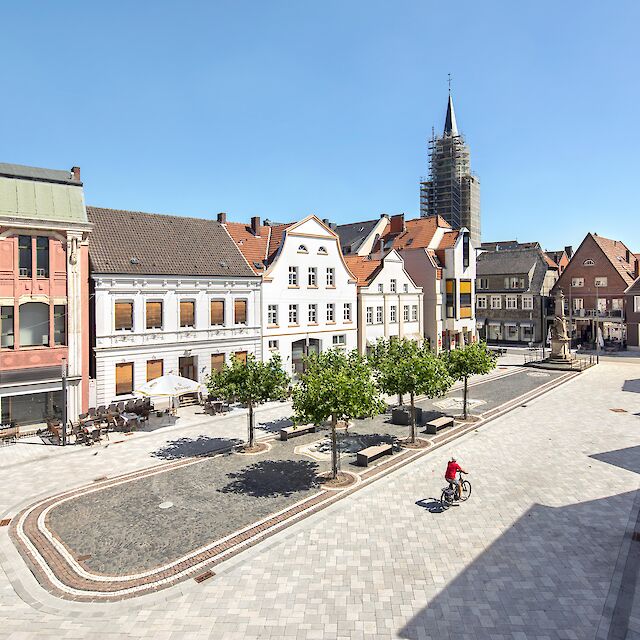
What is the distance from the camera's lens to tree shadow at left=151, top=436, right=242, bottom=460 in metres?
21.2

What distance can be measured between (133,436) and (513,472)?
706 inches

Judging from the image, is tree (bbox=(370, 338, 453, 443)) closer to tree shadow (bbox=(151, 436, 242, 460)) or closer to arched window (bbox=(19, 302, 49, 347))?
tree shadow (bbox=(151, 436, 242, 460))

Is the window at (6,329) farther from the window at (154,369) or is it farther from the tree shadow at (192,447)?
the tree shadow at (192,447)

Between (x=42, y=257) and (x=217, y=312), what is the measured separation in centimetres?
1134

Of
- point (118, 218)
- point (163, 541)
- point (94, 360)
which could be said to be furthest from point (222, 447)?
point (118, 218)

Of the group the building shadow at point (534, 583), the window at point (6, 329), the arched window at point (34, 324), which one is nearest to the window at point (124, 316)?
the arched window at point (34, 324)

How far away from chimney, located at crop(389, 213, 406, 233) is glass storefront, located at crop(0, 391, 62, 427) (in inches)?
1695

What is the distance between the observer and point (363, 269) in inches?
1823

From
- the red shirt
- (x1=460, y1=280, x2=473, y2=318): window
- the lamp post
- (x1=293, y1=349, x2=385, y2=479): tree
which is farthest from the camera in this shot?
(x1=460, y1=280, x2=473, y2=318): window

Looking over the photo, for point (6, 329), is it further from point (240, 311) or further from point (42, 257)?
point (240, 311)

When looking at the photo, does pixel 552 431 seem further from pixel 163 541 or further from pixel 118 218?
pixel 118 218

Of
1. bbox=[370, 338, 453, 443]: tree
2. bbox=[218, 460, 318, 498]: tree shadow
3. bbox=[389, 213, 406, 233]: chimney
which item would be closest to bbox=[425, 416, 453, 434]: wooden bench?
bbox=[370, 338, 453, 443]: tree

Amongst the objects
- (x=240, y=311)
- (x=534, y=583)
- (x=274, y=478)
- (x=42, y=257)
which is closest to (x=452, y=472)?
(x=534, y=583)

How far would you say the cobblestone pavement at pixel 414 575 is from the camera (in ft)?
31.7
